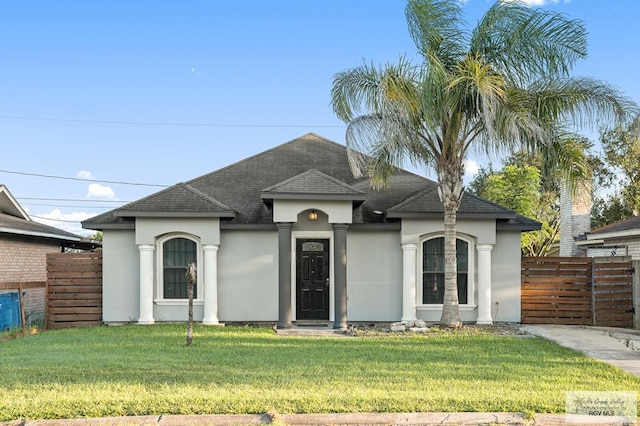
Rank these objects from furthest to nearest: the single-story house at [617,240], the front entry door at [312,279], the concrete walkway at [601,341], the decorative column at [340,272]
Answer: the single-story house at [617,240] → the front entry door at [312,279] → the decorative column at [340,272] → the concrete walkway at [601,341]

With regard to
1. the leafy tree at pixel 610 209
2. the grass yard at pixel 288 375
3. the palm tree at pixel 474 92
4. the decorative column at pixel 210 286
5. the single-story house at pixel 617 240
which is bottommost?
the grass yard at pixel 288 375

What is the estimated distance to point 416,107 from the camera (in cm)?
1161

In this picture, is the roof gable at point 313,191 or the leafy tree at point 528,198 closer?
the roof gable at point 313,191

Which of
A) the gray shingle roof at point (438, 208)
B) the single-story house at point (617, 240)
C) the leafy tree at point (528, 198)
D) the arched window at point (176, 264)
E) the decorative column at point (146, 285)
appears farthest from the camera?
the leafy tree at point (528, 198)

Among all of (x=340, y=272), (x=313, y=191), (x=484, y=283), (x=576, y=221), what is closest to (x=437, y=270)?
(x=484, y=283)

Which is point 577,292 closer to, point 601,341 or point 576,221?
point 601,341

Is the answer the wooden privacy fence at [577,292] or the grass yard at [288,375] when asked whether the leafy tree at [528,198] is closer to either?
the wooden privacy fence at [577,292]

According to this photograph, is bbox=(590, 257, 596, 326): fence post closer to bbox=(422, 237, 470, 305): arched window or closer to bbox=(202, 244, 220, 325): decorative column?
bbox=(422, 237, 470, 305): arched window

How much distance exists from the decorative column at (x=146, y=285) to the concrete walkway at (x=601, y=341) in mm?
8564

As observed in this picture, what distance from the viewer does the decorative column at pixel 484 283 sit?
13398 millimetres

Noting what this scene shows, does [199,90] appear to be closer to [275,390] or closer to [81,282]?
[81,282]

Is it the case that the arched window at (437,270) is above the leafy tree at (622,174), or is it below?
below

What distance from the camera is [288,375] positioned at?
7.42m

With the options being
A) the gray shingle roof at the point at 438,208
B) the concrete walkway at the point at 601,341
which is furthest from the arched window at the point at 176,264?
the concrete walkway at the point at 601,341
